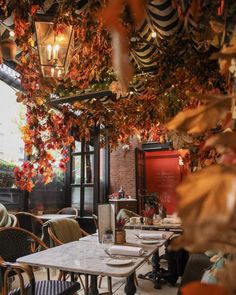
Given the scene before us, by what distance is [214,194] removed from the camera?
0.34 meters

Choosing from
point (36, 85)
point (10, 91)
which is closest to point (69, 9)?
point (36, 85)

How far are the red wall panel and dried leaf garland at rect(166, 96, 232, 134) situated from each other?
9092 millimetres

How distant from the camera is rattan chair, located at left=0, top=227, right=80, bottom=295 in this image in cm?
214

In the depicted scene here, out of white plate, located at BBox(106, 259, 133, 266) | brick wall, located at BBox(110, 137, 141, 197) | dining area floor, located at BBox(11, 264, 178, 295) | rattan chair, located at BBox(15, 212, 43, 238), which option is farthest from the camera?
brick wall, located at BBox(110, 137, 141, 197)

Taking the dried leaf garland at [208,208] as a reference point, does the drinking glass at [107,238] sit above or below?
below

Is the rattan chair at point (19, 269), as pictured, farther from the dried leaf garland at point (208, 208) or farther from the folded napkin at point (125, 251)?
the dried leaf garland at point (208, 208)

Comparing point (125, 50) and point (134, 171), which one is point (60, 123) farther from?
point (134, 171)

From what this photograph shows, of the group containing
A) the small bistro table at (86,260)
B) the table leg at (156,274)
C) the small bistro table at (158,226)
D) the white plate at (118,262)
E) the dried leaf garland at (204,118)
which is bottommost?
the table leg at (156,274)

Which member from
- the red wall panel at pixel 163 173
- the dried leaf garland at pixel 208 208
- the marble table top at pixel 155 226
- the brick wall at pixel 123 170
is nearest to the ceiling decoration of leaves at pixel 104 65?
the dried leaf garland at pixel 208 208

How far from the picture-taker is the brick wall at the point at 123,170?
878 cm

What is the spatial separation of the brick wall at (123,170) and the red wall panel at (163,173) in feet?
3.64

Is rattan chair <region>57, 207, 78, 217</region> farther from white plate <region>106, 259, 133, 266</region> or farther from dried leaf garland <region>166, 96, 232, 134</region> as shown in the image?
dried leaf garland <region>166, 96, 232, 134</region>

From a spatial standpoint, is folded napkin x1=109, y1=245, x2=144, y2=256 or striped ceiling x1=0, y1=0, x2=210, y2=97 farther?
folded napkin x1=109, y1=245, x2=144, y2=256

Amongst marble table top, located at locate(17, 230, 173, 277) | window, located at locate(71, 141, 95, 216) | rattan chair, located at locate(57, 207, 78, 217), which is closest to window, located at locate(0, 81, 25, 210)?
rattan chair, located at locate(57, 207, 78, 217)
